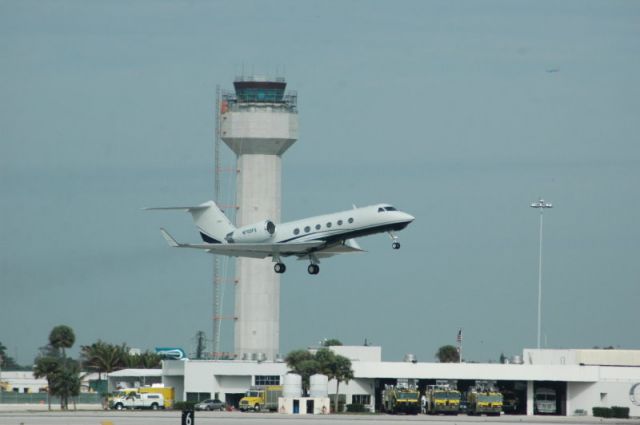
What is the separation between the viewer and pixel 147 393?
449ft

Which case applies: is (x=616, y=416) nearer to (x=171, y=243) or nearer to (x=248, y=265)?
(x=171, y=243)

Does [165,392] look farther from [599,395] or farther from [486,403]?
[599,395]

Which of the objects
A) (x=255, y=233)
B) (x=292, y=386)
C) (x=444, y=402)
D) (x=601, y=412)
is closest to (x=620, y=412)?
(x=601, y=412)

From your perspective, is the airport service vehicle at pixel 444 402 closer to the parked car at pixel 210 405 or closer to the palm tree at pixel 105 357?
the parked car at pixel 210 405

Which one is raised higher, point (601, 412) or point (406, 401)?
point (406, 401)

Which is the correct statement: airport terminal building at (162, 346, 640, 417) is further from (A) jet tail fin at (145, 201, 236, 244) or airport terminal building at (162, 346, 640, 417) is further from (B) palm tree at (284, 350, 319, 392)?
(A) jet tail fin at (145, 201, 236, 244)

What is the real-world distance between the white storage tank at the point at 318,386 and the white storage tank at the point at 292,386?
5.47 ft

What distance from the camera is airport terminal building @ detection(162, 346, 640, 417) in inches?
5354

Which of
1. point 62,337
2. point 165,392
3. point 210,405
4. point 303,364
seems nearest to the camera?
point 210,405

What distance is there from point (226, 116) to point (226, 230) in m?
66.9

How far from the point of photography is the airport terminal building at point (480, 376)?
136000 millimetres

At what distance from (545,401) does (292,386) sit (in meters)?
25.3

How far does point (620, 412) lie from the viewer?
126000 millimetres

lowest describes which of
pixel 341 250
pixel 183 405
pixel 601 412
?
pixel 183 405
